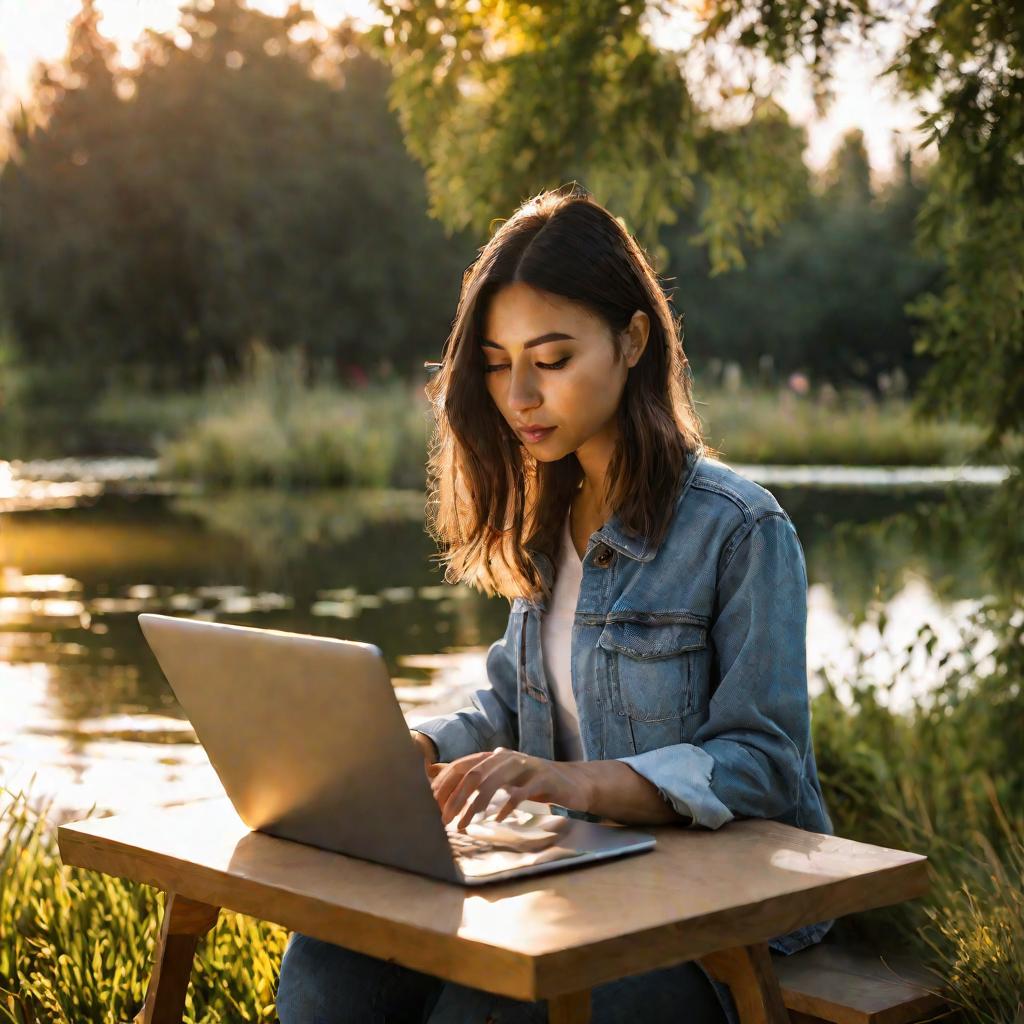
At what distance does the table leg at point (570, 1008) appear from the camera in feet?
5.67

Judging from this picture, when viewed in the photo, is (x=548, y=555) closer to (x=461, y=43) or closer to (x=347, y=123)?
(x=461, y=43)

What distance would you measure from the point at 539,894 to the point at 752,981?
30 cm

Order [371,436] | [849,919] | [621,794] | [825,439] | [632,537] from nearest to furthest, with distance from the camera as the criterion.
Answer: [621,794], [632,537], [849,919], [371,436], [825,439]

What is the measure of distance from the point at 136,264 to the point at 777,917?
33.1 metres

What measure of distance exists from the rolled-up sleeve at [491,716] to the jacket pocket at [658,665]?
0.26 m

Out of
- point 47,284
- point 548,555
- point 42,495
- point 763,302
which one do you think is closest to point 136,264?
point 47,284

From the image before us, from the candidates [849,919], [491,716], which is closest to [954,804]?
[849,919]

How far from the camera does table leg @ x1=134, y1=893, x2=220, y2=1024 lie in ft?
7.09

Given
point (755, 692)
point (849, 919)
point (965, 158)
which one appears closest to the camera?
point (755, 692)

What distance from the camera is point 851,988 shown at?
236 centimetres

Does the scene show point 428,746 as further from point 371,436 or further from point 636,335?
point 371,436

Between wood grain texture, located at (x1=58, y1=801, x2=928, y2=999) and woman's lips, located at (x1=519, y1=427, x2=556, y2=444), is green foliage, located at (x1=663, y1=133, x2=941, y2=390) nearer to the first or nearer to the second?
woman's lips, located at (x1=519, y1=427, x2=556, y2=444)

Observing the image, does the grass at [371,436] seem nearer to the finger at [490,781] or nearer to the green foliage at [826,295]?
the green foliage at [826,295]

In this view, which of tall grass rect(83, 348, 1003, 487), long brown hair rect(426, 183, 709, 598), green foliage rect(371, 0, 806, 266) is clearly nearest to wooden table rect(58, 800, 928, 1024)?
long brown hair rect(426, 183, 709, 598)
